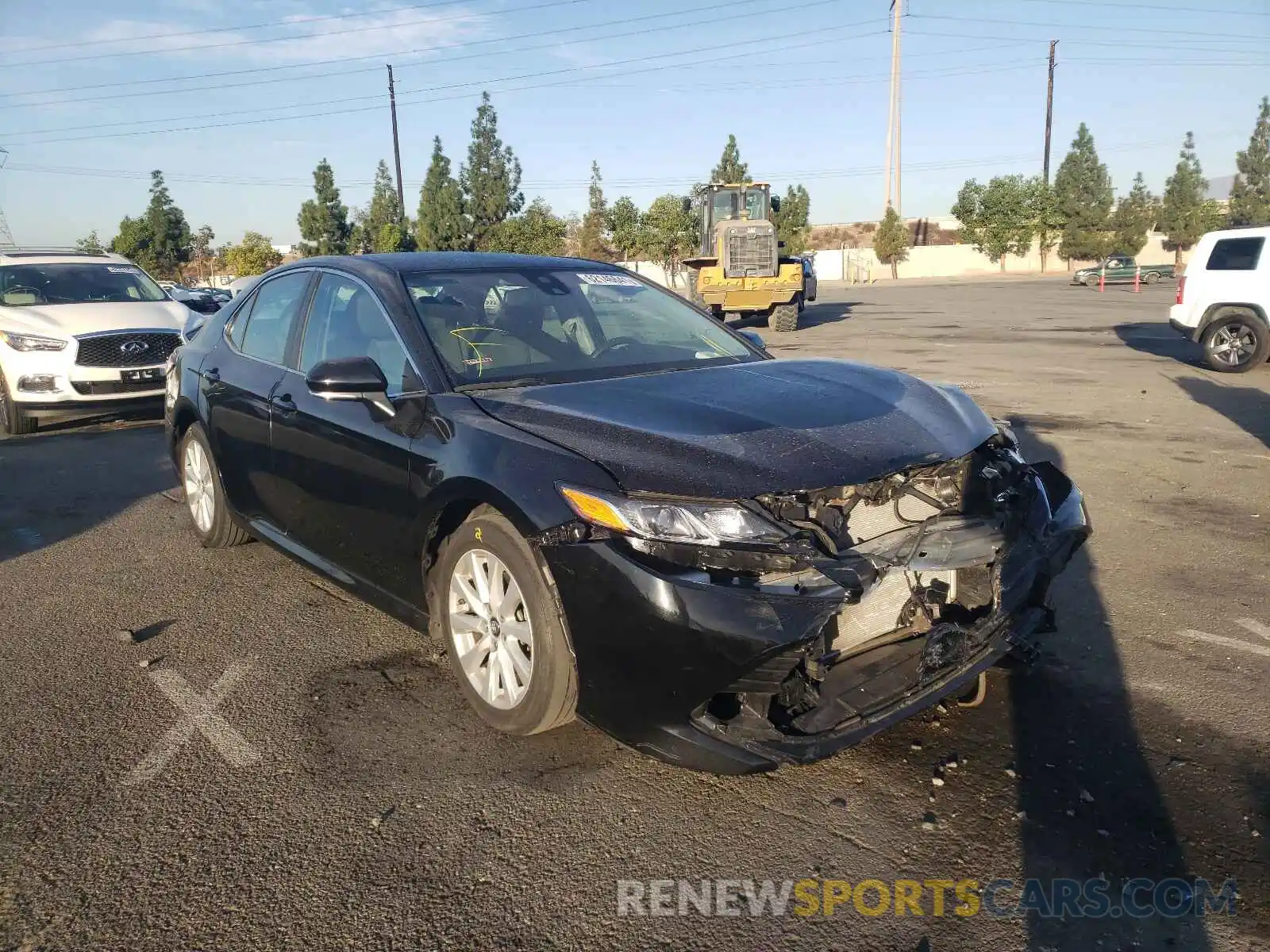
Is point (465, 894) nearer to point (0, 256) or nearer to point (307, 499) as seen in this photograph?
point (307, 499)

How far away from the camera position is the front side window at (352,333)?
3779mm

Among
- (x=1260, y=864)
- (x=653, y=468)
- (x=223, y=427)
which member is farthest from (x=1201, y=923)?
(x=223, y=427)

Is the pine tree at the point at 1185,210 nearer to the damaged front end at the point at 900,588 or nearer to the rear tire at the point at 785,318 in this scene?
the rear tire at the point at 785,318

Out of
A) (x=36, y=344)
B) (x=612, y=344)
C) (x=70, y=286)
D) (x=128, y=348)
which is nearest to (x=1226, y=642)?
(x=612, y=344)

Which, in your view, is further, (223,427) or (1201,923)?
(223,427)

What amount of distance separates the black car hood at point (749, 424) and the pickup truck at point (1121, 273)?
4610cm

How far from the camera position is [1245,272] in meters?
12.7

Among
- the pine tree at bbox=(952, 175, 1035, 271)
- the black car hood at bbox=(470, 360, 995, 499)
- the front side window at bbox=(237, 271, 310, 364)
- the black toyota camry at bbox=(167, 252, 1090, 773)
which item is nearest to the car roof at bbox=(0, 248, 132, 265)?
the front side window at bbox=(237, 271, 310, 364)

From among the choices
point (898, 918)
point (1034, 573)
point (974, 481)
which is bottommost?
point (898, 918)

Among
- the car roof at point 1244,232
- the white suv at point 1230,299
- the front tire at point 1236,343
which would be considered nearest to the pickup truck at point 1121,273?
the car roof at point 1244,232

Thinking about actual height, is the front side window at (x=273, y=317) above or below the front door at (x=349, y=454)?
above

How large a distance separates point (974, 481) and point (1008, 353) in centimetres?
1298

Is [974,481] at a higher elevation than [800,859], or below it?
higher

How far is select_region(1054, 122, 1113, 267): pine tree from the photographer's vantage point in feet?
214
